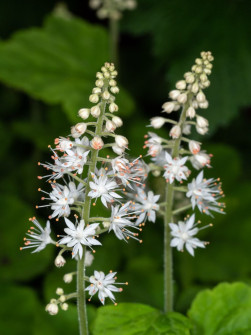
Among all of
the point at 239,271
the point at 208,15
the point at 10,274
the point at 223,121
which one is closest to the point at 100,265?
the point at 10,274

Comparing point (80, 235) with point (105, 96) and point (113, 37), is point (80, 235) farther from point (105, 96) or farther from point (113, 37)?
point (113, 37)

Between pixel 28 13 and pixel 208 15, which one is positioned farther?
pixel 28 13

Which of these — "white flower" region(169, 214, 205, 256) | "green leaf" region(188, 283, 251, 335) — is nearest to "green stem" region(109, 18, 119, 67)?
"white flower" region(169, 214, 205, 256)

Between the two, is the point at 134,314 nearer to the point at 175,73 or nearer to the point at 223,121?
the point at 223,121

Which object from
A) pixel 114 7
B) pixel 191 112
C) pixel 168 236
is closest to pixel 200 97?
pixel 191 112

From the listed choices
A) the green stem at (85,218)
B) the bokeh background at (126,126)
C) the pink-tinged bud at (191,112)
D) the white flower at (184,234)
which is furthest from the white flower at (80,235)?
Result: the bokeh background at (126,126)

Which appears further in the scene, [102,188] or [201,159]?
[201,159]

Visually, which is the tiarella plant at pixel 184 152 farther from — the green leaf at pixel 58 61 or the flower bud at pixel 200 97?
the green leaf at pixel 58 61

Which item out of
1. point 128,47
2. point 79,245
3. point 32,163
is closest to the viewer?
point 79,245
